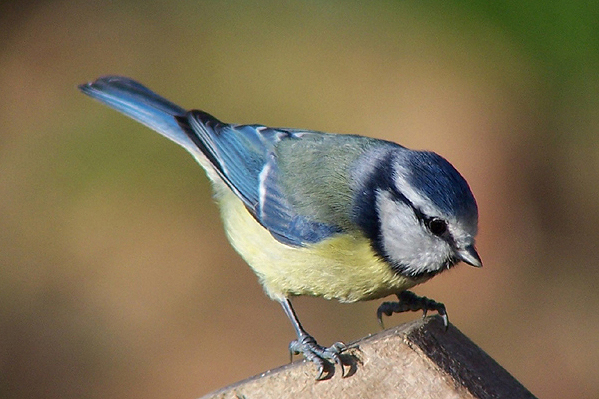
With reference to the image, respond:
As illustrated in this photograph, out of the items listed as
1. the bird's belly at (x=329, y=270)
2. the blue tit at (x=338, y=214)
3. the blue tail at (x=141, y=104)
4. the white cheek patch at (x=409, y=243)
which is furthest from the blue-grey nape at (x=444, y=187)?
the blue tail at (x=141, y=104)

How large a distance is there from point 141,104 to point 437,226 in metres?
1.38

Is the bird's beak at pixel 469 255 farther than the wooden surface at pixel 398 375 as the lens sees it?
Yes

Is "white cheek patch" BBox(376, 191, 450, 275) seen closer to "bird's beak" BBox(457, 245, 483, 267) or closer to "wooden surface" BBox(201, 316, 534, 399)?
"bird's beak" BBox(457, 245, 483, 267)

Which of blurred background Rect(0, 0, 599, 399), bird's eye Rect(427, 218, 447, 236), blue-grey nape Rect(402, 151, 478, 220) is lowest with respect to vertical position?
blurred background Rect(0, 0, 599, 399)

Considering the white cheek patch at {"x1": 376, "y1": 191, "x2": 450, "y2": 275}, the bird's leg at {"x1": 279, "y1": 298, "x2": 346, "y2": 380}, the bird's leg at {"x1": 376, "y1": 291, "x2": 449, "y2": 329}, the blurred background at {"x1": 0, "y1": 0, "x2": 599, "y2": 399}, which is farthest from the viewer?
the blurred background at {"x1": 0, "y1": 0, "x2": 599, "y2": 399}

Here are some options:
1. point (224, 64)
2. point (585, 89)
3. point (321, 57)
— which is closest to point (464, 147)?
point (585, 89)

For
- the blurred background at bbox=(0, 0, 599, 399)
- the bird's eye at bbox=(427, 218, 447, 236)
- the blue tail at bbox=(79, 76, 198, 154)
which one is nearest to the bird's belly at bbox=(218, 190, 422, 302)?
the bird's eye at bbox=(427, 218, 447, 236)

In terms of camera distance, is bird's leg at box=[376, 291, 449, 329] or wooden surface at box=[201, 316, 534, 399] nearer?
wooden surface at box=[201, 316, 534, 399]

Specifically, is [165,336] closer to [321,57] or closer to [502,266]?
[502,266]

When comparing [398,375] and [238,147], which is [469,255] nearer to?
[398,375]

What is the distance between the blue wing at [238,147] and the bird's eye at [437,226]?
0.30 meters

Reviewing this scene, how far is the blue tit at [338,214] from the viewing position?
7.14ft

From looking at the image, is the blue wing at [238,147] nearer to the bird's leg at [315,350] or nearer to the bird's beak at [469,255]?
the bird's leg at [315,350]

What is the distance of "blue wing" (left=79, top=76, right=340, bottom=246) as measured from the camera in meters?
2.52
